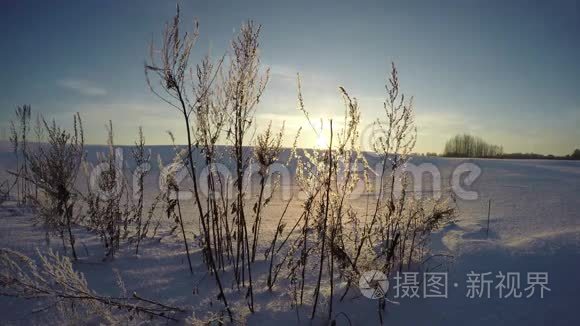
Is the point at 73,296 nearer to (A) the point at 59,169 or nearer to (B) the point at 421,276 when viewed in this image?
(A) the point at 59,169

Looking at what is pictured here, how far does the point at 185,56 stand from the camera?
2.14m

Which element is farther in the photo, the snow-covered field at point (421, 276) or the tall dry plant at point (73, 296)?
Answer: the snow-covered field at point (421, 276)

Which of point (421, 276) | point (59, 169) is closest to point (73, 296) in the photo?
point (59, 169)

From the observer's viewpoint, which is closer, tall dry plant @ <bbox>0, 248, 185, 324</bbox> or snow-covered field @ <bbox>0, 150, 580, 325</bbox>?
tall dry plant @ <bbox>0, 248, 185, 324</bbox>

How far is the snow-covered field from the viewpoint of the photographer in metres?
2.62

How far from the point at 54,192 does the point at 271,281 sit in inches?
86.2

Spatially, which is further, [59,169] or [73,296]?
[59,169]

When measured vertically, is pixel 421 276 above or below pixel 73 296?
below

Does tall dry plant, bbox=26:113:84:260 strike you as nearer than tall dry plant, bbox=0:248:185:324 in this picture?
No

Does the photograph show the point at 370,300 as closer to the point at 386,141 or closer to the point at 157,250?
the point at 386,141

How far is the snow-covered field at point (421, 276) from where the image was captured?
103 inches

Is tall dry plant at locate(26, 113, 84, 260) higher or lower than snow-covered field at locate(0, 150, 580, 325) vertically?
higher

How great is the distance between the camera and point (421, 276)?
10.1ft

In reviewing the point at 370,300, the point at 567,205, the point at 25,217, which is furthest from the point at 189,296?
the point at 567,205
